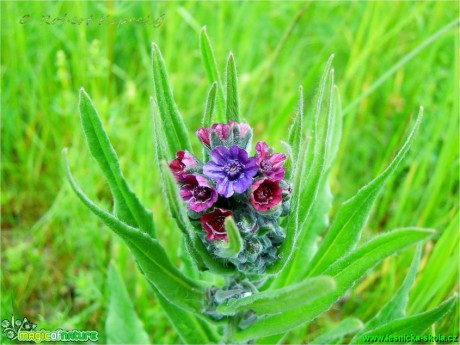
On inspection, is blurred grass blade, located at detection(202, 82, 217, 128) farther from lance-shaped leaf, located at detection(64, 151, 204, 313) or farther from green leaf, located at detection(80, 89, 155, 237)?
lance-shaped leaf, located at detection(64, 151, 204, 313)

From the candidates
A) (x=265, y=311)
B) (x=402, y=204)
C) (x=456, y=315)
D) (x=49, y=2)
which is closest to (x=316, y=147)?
(x=265, y=311)

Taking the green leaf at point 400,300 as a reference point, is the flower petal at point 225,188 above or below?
above

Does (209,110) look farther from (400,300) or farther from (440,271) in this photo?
(440,271)

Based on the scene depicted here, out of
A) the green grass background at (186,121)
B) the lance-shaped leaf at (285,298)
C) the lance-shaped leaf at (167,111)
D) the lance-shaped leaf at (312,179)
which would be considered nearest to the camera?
the lance-shaped leaf at (285,298)

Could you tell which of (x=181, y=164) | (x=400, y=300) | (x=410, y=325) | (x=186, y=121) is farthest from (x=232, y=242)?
(x=186, y=121)

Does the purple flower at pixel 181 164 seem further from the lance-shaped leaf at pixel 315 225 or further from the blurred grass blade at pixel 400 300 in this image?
the blurred grass blade at pixel 400 300

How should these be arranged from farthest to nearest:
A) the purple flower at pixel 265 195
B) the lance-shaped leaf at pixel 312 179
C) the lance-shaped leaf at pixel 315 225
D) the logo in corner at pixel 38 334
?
the logo in corner at pixel 38 334
the lance-shaped leaf at pixel 315 225
the lance-shaped leaf at pixel 312 179
the purple flower at pixel 265 195

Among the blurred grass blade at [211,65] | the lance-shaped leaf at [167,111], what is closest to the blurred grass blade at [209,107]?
the lance-shaped leaf at [167,111]
